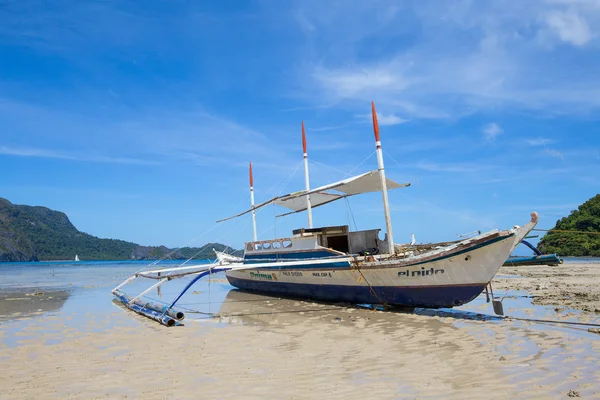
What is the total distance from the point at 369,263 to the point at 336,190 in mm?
6710

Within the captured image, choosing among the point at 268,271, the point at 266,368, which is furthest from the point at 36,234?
the point at 266,368

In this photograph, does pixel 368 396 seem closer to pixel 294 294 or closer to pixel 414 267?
pixel 414 267

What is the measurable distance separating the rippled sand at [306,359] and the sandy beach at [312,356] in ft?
0.08

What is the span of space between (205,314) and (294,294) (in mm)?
4978

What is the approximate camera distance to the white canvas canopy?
17950 millimetres

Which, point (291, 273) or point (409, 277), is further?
point (291, 273)

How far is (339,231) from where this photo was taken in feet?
62.5

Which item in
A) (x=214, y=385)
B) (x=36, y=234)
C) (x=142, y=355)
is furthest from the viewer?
(x=36, y=234)

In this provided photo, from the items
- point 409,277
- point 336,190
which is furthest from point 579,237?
point 409,277

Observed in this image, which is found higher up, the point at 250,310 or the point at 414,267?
the point at 414,267

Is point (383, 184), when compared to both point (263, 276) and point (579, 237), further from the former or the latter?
point (579, 237)

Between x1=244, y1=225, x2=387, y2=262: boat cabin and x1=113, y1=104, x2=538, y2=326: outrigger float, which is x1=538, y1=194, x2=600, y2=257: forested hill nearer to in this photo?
x1=244, y1=225, x2=387, y2=262: boat cabin

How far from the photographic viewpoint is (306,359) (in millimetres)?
8305

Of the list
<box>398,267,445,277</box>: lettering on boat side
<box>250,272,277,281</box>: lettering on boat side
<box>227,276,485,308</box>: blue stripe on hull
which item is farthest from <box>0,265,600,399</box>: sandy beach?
<box>250,272,277,281</box>: lettering on boat side
